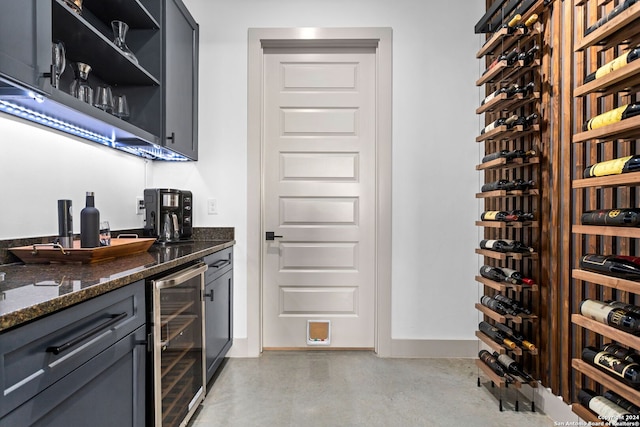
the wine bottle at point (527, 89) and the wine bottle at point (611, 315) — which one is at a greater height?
the wine bottle at point (527, 89)

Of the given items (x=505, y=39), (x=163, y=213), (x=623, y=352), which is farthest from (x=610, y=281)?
(x=163, y=213)

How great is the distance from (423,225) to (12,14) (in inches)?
104

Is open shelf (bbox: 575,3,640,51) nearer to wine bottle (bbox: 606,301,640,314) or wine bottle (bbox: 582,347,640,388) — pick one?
wine bottle (bbox: 606,301,640,314)

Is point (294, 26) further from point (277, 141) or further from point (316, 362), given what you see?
point (316, 362)

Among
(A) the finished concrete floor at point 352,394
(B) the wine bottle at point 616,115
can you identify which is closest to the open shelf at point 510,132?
(B) the wine bottle at point 616,115

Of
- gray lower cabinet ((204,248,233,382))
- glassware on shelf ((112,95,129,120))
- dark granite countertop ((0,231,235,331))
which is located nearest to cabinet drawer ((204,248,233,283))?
gray lower cabinet ((204,248,233,382))

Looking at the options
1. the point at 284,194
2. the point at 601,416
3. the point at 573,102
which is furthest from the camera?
the point at 284,194

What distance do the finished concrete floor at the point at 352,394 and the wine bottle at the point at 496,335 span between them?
1.21ft

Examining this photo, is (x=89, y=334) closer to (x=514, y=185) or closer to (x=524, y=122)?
(x=514, y=185)

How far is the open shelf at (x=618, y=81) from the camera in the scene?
53.2 inches

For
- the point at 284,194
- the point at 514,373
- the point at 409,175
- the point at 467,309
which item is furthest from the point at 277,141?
the point at 514,373

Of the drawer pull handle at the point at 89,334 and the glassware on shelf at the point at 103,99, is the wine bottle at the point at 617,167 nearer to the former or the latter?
the drawer pull handle at the point at 89,334

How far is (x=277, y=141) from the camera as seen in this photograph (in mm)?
3199

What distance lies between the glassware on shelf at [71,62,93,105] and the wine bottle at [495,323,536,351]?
8.17ft
